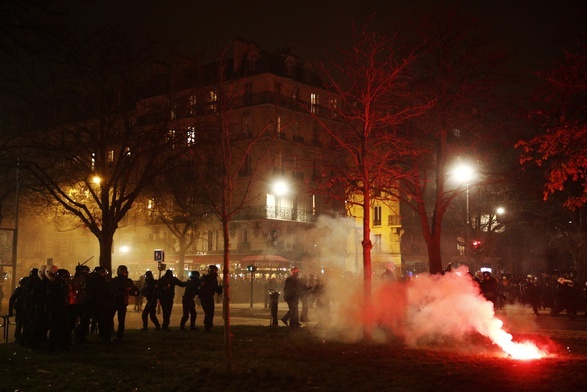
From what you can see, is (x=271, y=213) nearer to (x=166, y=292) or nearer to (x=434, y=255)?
(x=434, y=255)

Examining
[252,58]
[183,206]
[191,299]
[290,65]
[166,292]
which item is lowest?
[191,299]

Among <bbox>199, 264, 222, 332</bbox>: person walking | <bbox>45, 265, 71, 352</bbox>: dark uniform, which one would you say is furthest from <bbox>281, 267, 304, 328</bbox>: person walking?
<bbox>45, 265, 71, 352</bbox>: dark uniform

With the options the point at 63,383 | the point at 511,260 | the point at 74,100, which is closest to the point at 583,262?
the point at 74,100

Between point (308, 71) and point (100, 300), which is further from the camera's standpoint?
point (308, 71)

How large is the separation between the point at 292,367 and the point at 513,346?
5220 millimetres

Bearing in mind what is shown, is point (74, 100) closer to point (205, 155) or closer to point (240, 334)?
point (205, 155)

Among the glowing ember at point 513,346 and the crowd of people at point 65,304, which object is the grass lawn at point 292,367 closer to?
the glowing ember at point 513,346

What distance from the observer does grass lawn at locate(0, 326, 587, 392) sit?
37.8ft

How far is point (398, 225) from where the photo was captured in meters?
71.1

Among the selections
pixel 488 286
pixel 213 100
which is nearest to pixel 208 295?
pixel 213 100

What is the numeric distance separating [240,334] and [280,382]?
25.0ft

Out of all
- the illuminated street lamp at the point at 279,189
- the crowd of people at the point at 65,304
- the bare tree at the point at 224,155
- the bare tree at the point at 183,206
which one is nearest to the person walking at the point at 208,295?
the bare tree at the point at 224,155

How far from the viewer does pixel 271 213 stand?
6369 cm

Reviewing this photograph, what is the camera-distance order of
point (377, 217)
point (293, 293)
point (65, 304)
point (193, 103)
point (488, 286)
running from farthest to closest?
point (377, 217), point (193, 103), point (293, 293), point (488, 286), point (65, 304)
